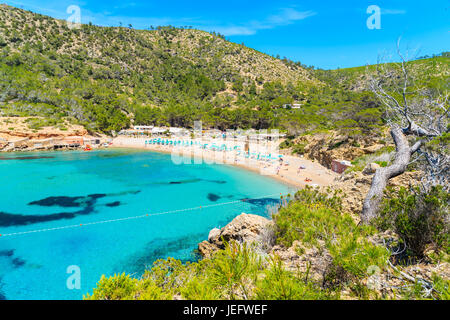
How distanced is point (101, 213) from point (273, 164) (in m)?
18.6

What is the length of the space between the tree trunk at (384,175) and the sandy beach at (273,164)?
20.7ft

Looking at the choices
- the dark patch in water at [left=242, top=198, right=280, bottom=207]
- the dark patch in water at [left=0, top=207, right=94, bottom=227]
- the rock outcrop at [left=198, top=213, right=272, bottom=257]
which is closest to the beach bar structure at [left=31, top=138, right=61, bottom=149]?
the dark patch in water at [left=0, top=207, right=94, bottom=227]

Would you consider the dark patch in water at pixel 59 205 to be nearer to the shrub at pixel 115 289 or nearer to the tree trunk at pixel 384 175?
the shrub at pixel 115 289

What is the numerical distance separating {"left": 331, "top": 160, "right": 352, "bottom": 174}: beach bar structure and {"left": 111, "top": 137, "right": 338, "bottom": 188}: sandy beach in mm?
485

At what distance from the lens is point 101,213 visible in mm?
14930

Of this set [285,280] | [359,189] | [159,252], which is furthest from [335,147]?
[285,280]

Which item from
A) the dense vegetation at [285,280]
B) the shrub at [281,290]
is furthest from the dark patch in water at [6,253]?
the shrub at [281,290]

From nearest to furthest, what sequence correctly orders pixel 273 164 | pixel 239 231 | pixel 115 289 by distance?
pixel 115 289, pixel 239 231, pixel 273 164

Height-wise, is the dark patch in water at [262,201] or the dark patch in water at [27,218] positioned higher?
the dark patch in water at [262,201]

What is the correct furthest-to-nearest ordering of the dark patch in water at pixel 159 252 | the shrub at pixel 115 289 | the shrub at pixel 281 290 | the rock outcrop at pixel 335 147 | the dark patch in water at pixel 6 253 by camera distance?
1. the rock outcrop at pixel 335 147
2. the dark patch in water at pixel 6 253
3. the dark patch in water at pixel 159 252
4. the shrub at pixel 115 289
5. the shrub at pixel 281 290

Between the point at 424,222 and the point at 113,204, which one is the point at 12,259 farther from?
the point at 424,222

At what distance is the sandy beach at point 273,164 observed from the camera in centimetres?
2011
